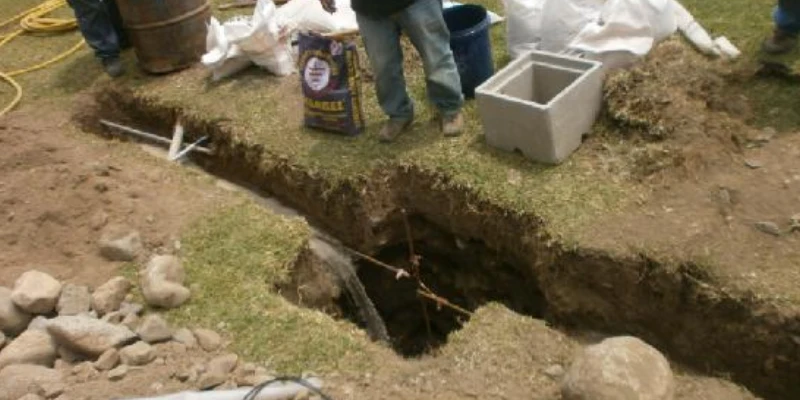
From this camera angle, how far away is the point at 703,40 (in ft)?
14.8

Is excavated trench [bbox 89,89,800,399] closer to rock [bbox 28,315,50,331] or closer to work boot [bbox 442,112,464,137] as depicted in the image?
work boot [bbox 442,112,464,137]

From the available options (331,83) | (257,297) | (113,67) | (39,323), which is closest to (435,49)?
(331,83)

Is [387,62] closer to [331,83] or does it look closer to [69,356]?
[331,83]

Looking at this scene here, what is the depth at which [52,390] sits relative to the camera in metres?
2.82

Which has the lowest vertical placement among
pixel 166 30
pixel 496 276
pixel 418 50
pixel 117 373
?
pixel 496 276

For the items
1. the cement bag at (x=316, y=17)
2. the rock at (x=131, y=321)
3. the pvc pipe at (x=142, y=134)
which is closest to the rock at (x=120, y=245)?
the rock at (x=131, y=321)

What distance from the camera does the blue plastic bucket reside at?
422 centimetres

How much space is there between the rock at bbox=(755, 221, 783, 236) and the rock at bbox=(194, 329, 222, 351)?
241 cm

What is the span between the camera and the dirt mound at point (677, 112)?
3568 millimetres

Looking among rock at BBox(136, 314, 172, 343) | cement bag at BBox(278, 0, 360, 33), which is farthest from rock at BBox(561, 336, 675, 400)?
cement bag at BBox(278, 0, 360, 33)

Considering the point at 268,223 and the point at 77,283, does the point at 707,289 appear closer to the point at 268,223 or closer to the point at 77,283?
the point at 268,223

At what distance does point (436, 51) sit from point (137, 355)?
83.6 inches

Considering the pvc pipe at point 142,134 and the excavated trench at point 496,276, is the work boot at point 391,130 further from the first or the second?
the pvc pipe at point 142,134

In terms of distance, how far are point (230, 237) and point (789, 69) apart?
330 centimetres
